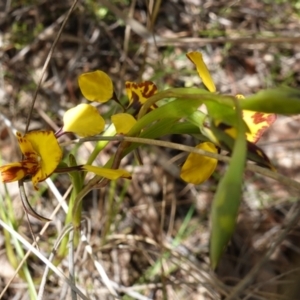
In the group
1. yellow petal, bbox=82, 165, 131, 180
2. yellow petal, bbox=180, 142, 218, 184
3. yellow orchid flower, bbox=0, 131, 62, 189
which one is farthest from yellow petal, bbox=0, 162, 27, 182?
yellow petal, bbox=180, 142, 218, 184

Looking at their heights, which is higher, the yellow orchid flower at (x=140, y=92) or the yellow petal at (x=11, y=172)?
the yellow orchid flower at (x=140, y=92)

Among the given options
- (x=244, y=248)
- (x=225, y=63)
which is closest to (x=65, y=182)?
(x=244, y=248)

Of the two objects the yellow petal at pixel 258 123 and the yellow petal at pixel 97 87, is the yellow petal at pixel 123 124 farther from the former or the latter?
the yellow petal at pixel 258 123

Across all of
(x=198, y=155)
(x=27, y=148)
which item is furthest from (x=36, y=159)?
(x=198, y=155)

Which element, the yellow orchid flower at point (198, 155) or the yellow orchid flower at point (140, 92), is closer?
the yellow orchid flower at point (198, 155)

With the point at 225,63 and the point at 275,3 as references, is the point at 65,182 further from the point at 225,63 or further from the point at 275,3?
the point at 275,3

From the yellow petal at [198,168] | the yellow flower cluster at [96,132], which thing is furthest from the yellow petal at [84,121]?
the yellow petal at [198,168]

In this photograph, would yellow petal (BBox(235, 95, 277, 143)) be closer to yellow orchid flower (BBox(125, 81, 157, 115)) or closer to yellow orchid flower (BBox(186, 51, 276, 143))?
yellow orchid flower (BBox(186, 51, 276, 143))
